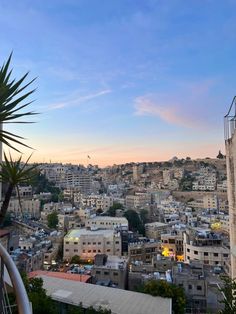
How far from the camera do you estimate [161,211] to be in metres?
49.9

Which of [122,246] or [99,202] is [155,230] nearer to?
[122,246]

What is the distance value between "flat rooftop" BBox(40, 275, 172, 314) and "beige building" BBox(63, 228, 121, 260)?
15.7 m

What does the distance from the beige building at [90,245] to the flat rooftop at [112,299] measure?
15694mm

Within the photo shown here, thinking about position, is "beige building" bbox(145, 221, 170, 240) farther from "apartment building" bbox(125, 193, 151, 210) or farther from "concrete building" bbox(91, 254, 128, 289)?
"apartment building" bbox(125, 193, 151, 210)

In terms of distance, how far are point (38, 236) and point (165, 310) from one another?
21.7 metres

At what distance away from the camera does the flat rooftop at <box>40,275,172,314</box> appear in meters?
9.35

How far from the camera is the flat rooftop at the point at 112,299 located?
30.7 feet

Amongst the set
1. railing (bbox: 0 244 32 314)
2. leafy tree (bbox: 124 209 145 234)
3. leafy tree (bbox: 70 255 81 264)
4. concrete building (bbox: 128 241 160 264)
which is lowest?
leafy tree (bbox: 70 255 81 264)

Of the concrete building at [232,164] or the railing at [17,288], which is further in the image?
the concrete building at [232,164]

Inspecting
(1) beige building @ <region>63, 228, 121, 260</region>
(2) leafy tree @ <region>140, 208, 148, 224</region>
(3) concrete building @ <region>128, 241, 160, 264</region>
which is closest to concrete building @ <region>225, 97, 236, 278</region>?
(3) concrete building @ <region>128, 241, 160, 264</region>

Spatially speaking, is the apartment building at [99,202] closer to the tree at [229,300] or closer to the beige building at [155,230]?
the beige building at [155,230]

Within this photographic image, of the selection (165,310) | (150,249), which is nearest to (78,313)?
(165,310)

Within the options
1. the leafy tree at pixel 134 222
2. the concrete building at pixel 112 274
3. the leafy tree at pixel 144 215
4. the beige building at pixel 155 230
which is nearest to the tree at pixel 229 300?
the concrete building at pixel 112 274

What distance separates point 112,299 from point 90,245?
1748cm
